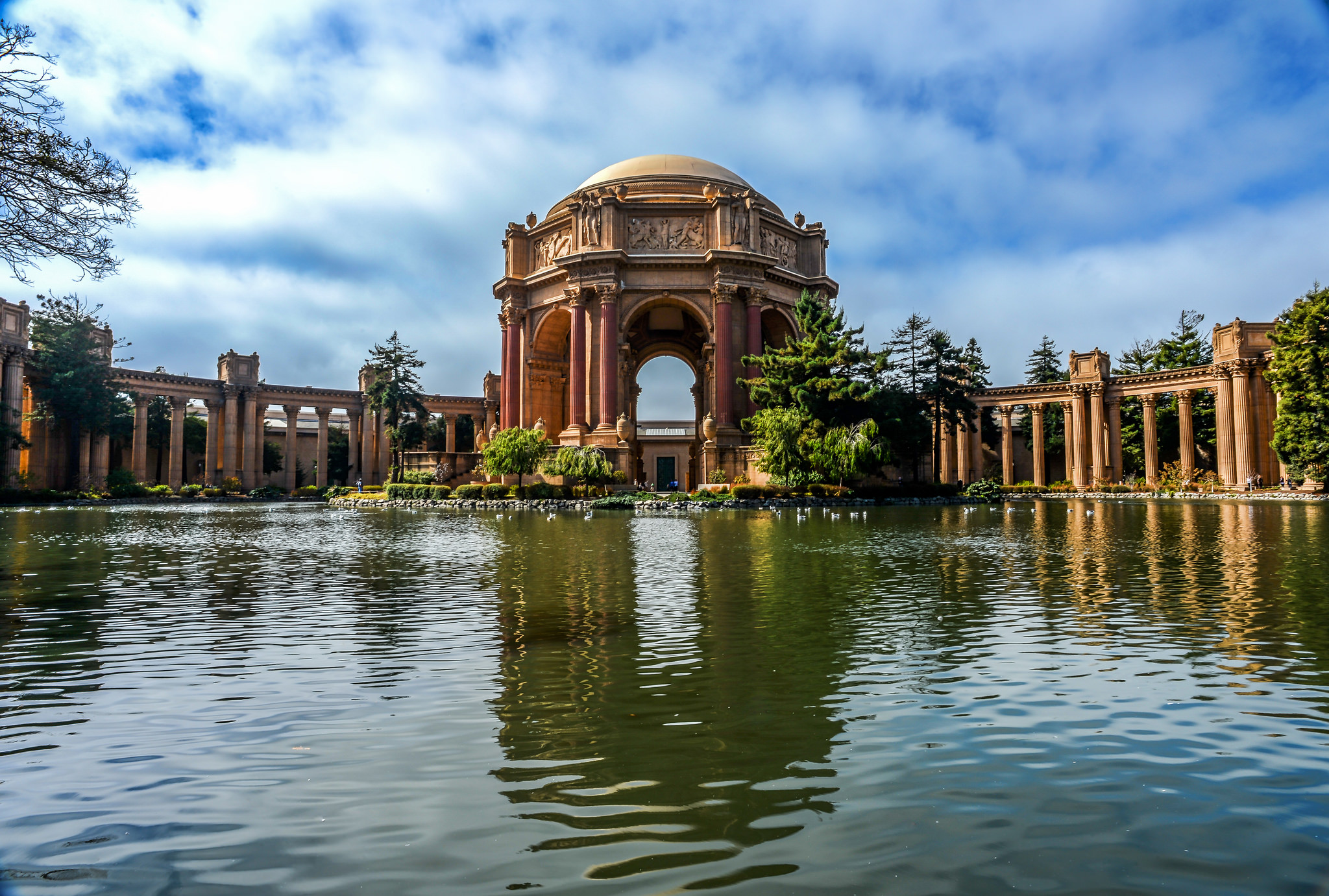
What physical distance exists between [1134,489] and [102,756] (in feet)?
199

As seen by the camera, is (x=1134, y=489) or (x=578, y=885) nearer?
(x=578, y=885)

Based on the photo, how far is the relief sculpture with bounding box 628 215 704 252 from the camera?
47375 mm

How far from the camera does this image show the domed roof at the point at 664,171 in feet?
Result: 164

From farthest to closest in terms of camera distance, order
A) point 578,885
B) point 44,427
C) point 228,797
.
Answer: point 44,427, point 228,797, point 578,885

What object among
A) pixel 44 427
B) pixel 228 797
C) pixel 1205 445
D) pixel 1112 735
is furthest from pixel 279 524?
pixel 1205 445

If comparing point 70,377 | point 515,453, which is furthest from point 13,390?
point 515,453

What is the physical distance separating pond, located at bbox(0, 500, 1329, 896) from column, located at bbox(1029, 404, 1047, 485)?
178ft

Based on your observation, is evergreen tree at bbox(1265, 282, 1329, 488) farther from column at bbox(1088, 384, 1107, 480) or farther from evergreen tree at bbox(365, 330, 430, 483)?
evergreen tree at bbox(365, 330, 430, 483)

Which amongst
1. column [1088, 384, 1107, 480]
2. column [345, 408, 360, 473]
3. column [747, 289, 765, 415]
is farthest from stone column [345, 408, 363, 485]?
column [1088, 384, 1107, 480]

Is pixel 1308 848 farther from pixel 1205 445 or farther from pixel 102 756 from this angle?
pixel 1205 445

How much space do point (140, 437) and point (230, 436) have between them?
610cm

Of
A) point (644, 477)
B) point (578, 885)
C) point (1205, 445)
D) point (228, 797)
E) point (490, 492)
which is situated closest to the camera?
point (578, 885)

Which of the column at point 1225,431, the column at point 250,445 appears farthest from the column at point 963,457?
the column at point 250,445

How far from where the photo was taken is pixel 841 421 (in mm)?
40312
